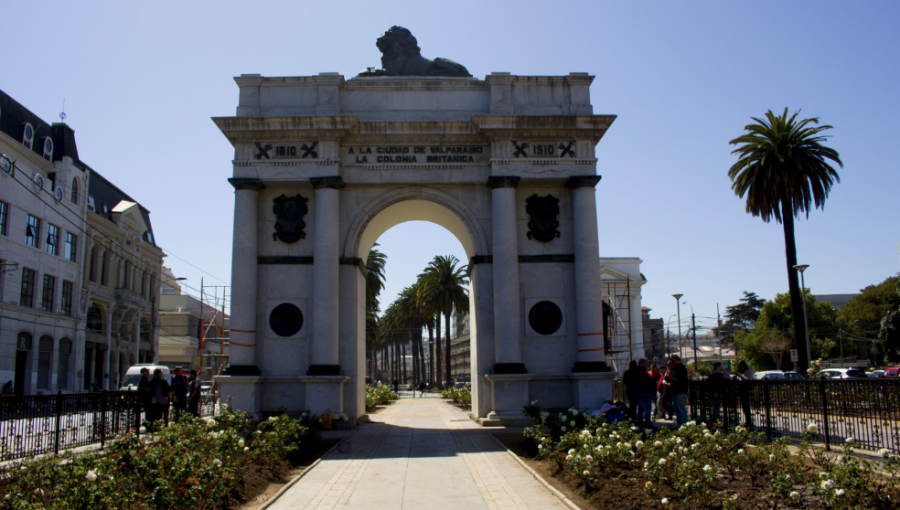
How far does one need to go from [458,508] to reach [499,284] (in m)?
11.0

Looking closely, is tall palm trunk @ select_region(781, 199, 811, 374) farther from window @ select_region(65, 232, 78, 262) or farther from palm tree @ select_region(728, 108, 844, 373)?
window @ select_region(65, 232, 78, 262)

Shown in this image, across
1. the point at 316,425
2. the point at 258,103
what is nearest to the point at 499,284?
the point at 316,425

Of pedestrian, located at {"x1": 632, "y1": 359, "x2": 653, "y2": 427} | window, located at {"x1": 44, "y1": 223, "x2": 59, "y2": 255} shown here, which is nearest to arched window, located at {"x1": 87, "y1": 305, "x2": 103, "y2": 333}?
window, located at {"x1": 44, "y1": 223, "x2": 59, "y2": 255}

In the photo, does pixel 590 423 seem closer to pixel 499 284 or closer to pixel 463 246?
pixel 499 284

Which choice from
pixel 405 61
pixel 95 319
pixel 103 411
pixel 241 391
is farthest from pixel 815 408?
pixel 95 319

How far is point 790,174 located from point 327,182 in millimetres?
22622

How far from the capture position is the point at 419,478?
1047cm

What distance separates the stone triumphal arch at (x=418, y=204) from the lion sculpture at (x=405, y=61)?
2.81 ft

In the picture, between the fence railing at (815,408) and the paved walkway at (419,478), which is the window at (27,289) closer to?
the paved walkway at (419,478)

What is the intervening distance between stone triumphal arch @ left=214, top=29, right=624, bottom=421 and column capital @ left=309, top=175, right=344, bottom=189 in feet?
0.14

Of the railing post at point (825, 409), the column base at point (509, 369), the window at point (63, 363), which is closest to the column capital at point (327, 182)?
the column base at point (509, 369)

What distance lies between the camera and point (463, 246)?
76.2ft

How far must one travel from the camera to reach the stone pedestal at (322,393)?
1817 centimetres

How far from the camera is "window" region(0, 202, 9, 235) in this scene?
118 ft
